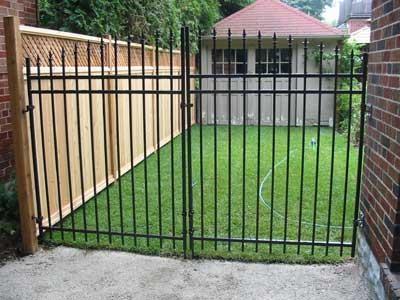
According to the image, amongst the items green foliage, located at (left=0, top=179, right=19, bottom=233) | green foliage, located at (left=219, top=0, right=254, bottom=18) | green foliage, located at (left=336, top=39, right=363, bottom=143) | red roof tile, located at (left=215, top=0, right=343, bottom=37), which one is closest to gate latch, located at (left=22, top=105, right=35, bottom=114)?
green foliage, located at (left=0, top=179, right=19, bottom=233)

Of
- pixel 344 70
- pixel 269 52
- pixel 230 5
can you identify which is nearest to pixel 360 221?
pixel 344 70

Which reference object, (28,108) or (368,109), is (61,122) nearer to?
(28,108)

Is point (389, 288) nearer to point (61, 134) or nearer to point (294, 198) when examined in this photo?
point (294, 198)

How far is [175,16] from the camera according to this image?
349 inches

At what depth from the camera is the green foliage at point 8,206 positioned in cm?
371

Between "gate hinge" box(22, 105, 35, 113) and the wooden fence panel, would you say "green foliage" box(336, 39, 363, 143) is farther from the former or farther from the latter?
"gate hinge" box(22, 105, 35, 113)

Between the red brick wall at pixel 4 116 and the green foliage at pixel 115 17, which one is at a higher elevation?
the green foliage at pixel 115 17

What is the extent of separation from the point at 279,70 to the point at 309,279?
30.7 feet

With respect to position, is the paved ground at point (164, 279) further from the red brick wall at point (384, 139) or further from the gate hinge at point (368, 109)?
the gate hinge at point (368, 109)

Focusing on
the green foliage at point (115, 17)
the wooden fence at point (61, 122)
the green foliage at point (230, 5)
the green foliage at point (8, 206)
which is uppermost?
the green foliage at point (230, 5)

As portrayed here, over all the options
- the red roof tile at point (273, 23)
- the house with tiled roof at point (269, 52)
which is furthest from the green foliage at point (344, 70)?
the red roof tile at point (273, 23)

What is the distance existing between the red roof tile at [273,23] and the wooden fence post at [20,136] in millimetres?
9145

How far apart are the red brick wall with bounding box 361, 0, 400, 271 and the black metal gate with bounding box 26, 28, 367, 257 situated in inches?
10.6

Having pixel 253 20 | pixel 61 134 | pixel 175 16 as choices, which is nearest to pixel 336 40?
pixel 253 20
